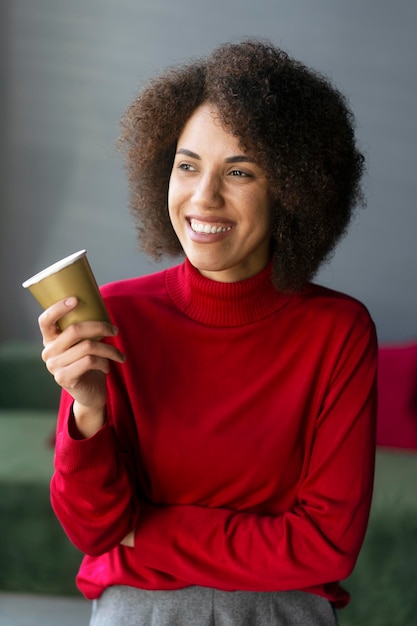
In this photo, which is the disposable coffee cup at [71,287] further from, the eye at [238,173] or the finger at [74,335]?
the eye at [238,173]

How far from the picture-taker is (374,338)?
51.9 inches

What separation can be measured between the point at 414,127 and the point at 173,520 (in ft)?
8.42

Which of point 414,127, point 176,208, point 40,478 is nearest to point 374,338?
point 176,208

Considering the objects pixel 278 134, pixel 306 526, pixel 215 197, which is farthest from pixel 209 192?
pixel 306 526

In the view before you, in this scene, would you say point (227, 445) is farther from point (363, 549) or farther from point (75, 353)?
point (363, 549)

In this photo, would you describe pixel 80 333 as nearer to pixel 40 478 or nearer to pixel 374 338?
pixel 374 338

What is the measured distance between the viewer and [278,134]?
1203 mm

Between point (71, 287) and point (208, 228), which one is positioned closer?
point (71, 287)

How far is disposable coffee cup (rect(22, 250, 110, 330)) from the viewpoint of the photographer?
105 cm

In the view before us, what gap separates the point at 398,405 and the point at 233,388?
182 centimetres

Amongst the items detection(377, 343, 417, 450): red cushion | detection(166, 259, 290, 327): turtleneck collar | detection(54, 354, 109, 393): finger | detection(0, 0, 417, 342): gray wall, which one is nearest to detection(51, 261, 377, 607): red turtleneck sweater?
detection(166, 259, 290, 327): turtleneck collar

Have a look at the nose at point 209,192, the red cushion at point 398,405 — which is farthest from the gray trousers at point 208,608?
the red cushion at point 398,405

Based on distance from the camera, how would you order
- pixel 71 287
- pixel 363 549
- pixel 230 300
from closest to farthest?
pixel 71 287 → pixel 230 300 → pixel 363 549

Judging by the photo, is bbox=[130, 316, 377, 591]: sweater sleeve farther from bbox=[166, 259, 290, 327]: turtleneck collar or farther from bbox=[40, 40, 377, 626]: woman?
bbox=[166, 259, 290, 327]: turtleneck collar
